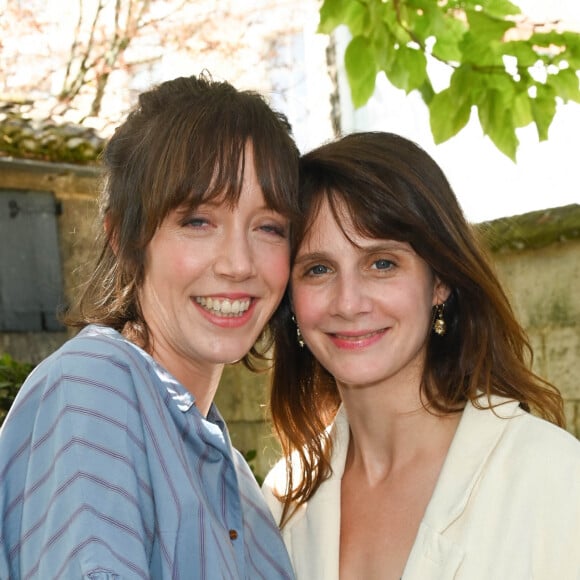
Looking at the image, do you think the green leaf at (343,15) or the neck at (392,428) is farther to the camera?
the green leaf at (343,15)

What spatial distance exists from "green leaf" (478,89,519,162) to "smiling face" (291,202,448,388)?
1.46 feet

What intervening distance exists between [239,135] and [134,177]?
23cm

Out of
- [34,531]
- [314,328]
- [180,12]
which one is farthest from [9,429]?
[180,12]

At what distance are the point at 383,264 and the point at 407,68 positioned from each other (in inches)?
25.2

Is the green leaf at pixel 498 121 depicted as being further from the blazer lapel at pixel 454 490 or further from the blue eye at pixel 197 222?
the blue eye at pixel 197 222

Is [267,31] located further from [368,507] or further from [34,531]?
[34,531]

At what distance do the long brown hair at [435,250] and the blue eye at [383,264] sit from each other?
0.06 metres

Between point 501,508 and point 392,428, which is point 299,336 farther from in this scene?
point 501,508

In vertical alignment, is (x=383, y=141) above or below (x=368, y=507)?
above

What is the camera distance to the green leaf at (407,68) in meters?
3.10

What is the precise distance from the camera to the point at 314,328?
283cm

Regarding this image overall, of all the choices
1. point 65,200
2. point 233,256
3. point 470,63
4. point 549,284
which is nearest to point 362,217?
point 233,256

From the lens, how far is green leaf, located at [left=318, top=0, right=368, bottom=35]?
308 cm

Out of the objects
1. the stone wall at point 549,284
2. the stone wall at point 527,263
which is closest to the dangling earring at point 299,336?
the stone wall at point 527,263
